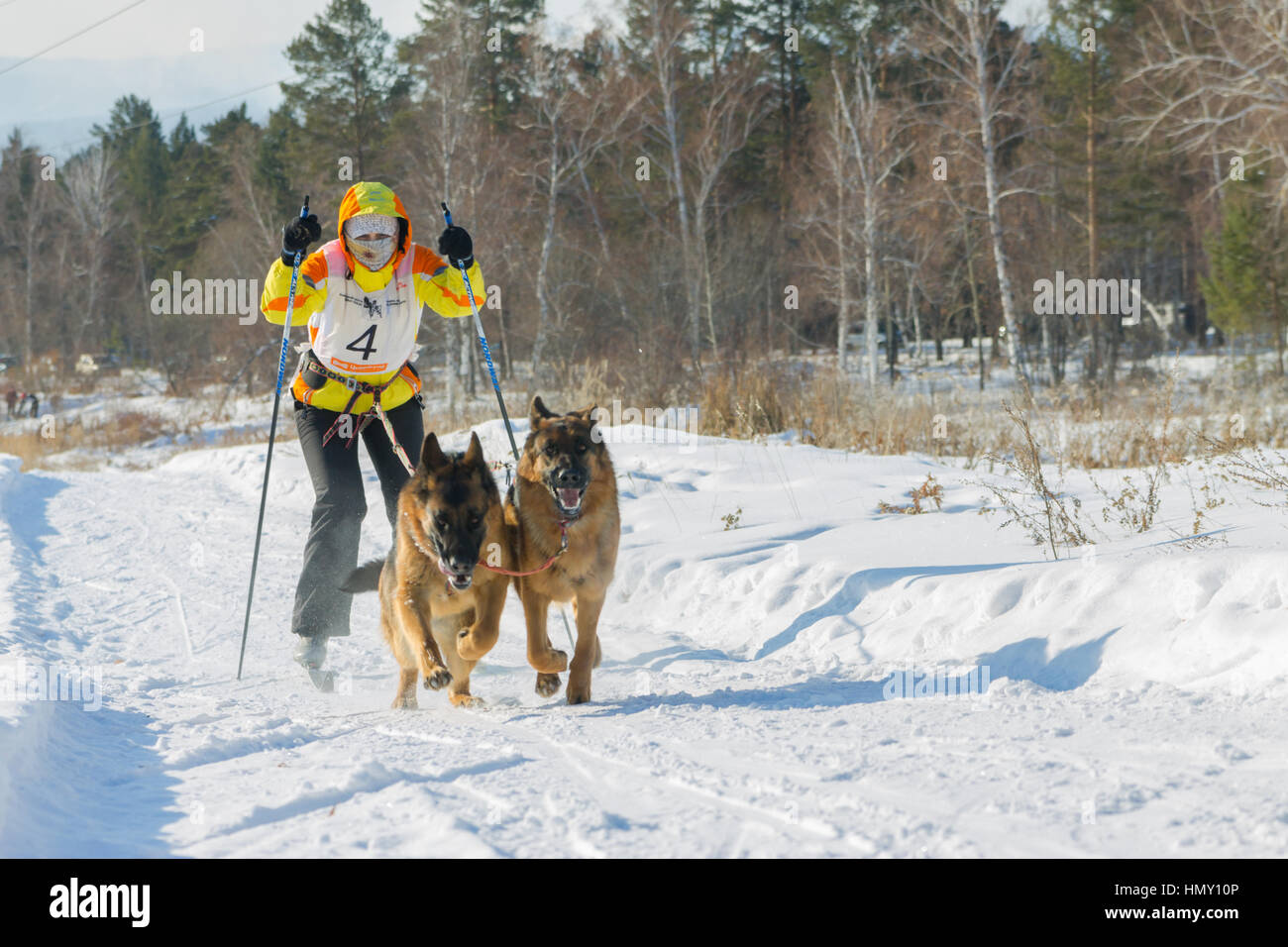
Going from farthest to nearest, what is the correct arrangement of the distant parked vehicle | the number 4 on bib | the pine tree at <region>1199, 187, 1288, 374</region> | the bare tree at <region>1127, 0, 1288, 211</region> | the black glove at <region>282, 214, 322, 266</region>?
the distant parked vehicle, the pine tree at <region>1199, 187, 1288, 374</region>, the bare tree at <region>1127, 0, 1288, 211</region>, the number 4 on bib, the black glove at <region>282, 214, 322, 266</region>

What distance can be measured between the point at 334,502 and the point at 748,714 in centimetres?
246

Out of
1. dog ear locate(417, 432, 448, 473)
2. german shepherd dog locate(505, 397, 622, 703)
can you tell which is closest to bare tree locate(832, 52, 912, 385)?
german shepherd dog locate(505, 397, 622, 703)

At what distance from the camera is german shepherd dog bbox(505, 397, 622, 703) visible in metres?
4.46

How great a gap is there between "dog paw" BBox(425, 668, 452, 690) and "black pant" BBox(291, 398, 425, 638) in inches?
46.9

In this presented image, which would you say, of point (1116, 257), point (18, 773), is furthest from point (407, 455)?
point (1116, 257)

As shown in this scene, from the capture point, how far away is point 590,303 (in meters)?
29.9

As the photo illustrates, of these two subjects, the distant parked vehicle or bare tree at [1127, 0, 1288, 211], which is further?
the distant parked vehicle

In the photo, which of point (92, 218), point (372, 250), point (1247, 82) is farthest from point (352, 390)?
point (92, 218)

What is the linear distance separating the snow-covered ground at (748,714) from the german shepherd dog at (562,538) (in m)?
0.24

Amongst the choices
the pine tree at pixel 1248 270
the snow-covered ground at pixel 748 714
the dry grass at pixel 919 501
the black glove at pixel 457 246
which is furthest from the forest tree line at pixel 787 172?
the black glove at pixel 457 246

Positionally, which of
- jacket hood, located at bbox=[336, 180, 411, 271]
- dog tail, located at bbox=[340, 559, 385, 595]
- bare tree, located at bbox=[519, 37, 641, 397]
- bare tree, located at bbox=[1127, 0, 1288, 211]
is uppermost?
bare tree, located at bbox=[519, 37, 641, 397]

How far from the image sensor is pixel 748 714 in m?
4.14

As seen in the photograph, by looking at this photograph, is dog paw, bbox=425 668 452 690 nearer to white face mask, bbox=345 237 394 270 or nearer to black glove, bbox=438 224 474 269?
white face mask, bbox=345 237 394 270

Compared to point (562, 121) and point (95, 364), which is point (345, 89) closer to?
point (562, 121)
